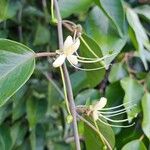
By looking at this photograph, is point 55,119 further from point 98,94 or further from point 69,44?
point 69,44

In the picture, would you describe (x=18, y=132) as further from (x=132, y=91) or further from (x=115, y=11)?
(x=115, y=11)

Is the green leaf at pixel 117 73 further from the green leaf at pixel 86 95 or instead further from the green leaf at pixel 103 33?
the green leaf at pixel 103 33

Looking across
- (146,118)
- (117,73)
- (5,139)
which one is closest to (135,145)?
(146,118)

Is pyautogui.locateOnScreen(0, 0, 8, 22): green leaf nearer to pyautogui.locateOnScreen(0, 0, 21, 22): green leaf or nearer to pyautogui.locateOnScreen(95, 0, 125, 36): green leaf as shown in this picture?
pyautogui.locateOnScreen(0, 0, 21, 22): green leaf

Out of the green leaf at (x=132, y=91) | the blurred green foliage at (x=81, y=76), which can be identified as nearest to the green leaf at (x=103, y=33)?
the blurred green foliage at (x=81, y=76)

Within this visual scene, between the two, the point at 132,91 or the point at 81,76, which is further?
the point at 81,76
